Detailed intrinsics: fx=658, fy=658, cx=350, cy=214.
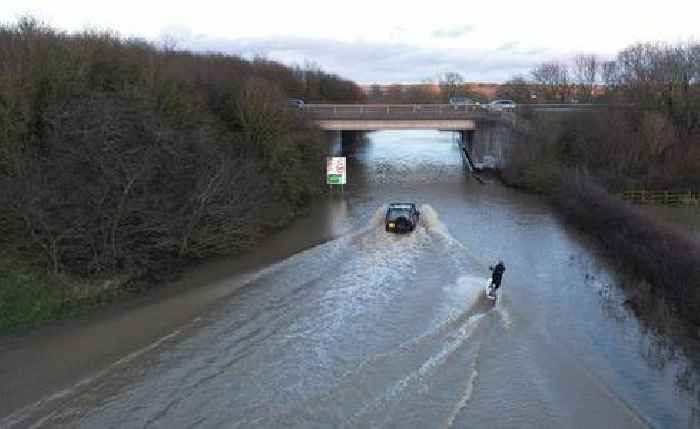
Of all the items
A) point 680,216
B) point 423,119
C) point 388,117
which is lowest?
point 680,216

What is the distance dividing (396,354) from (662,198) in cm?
3319

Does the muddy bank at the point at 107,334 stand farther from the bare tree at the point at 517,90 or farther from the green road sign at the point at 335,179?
the bare tree at the point at 517,90

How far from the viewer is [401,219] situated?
109ft

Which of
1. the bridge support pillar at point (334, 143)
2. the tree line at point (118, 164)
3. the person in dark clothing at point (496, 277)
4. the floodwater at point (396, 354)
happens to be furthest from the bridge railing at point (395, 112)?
the person in dark clothing at point (496, 277)

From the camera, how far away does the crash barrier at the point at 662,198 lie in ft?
143

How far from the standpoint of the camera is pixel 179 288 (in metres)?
24.3

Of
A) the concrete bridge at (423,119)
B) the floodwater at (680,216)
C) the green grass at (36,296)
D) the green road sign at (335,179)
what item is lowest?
the floodwater at (680,216)

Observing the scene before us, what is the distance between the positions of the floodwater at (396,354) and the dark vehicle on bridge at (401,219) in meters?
2.61

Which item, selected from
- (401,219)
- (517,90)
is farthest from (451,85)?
(401,219)

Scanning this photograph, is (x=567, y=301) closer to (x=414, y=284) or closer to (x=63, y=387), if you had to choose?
(x=414, y=284)

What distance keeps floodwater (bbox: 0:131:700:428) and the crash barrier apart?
15747mm

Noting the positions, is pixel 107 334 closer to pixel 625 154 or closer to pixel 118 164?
pixel 118 164

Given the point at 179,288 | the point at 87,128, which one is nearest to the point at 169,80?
the point at 87,128

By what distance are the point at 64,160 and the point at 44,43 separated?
9.95 m
